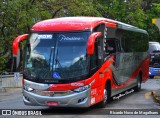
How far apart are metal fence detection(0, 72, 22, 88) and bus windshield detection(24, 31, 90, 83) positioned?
564 inches

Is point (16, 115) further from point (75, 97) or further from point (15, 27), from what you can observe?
point (15, 27)

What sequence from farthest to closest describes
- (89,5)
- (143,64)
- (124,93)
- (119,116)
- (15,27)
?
(89,5), (15,27), (143,64), (124,93), (119,116)

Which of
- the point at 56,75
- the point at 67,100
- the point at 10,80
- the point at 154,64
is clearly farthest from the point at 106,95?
the point at 154,64

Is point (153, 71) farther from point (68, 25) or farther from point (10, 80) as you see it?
point (68, 25)

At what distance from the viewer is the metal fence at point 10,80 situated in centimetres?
2738

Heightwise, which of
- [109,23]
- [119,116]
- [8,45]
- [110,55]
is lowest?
[8,45]

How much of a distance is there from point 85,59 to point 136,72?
799 cm

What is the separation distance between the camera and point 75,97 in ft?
41.0

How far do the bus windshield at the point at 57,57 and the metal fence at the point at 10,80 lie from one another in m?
14.3

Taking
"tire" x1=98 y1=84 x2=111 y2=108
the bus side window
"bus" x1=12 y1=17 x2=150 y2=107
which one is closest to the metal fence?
"tire" x1=98 y1=84 x2=111 y2=108

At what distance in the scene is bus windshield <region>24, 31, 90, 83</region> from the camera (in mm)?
12719

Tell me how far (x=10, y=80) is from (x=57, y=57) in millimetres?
15897

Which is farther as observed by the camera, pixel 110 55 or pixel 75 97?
pixel 110 55

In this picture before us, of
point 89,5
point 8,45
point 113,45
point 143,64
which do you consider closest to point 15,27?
point 8,45
